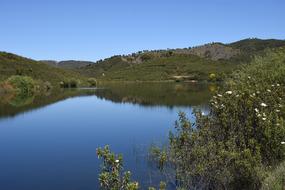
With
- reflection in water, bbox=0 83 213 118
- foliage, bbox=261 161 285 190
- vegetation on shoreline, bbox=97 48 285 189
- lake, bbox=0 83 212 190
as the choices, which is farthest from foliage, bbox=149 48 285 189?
reflection in water, bbox=0 83 213 118

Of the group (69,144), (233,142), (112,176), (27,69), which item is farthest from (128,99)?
(27,69)

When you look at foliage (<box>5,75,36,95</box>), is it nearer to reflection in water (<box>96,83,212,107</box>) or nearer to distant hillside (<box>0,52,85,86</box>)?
reflection in water (<box>96,83,212,107</box>)

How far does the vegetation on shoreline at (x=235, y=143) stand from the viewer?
12.9 meters

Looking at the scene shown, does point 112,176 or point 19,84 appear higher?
point 19,84

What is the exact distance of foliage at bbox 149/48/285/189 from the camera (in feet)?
42.5

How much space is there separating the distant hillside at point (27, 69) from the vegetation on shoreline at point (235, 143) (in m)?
102

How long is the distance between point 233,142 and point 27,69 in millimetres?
115568

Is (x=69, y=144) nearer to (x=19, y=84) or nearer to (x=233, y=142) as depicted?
(x=233, y=142)

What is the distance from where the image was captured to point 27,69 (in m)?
123

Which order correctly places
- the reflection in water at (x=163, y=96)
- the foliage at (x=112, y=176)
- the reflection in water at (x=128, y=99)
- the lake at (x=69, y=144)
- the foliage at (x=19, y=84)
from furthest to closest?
1. the foliage at (x=19, y=84)
2. the reflection in water at (x=163, y=96)
3. the reflection in water at (x=128, y=99)
4. the lake at (x=69, y=144)
5. the foliage at (x=112, y=176)

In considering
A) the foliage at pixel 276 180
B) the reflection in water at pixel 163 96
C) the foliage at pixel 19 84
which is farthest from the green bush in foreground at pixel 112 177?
the foliage at pixel 19 84

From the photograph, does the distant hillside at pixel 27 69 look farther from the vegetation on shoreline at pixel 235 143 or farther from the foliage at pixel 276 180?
the foliage at pixel 276 180


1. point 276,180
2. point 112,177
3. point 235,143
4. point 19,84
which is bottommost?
point 276,180

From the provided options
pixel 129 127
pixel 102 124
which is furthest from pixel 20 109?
→ pixel 129 127
